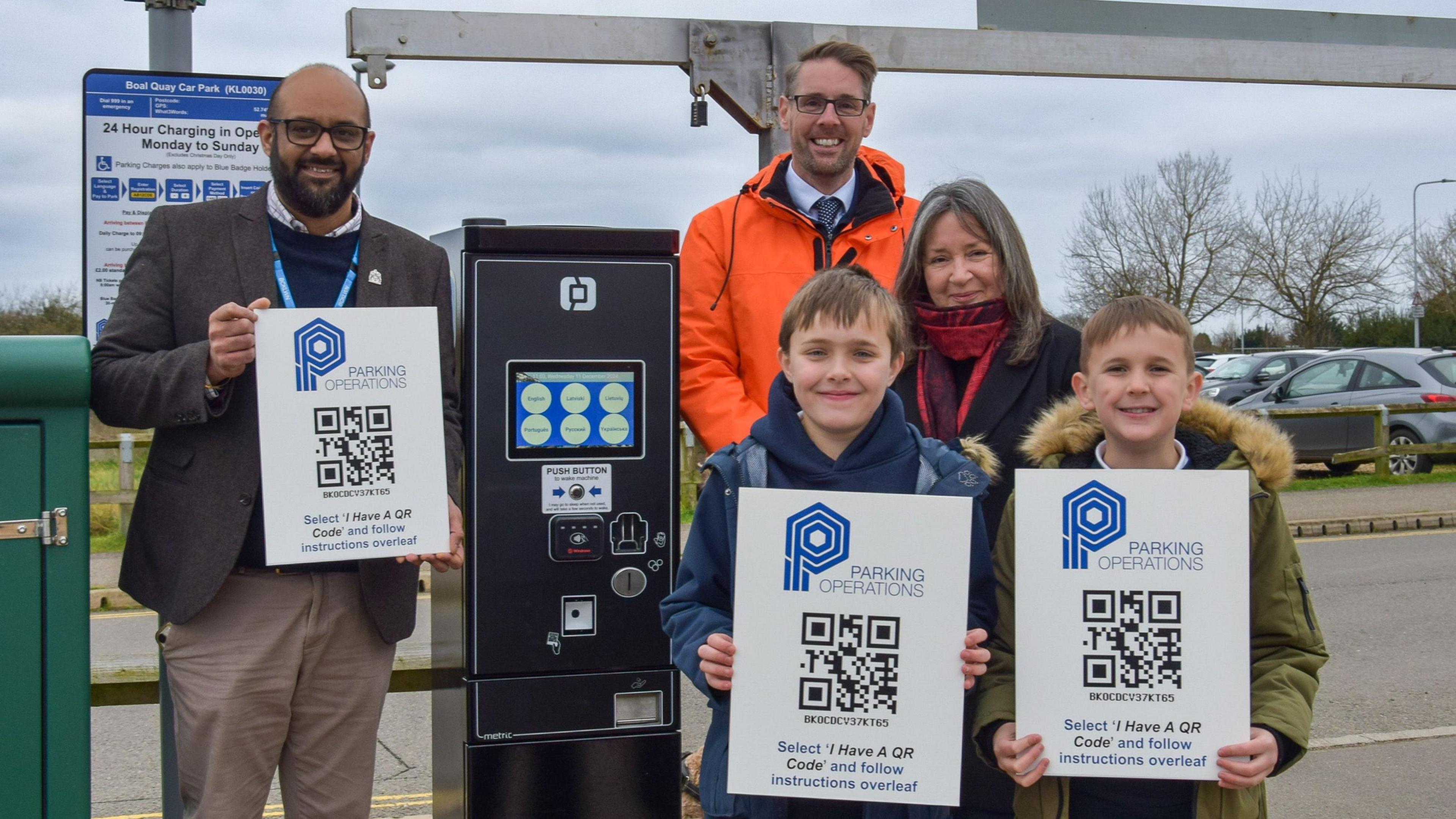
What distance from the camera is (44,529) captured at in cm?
241

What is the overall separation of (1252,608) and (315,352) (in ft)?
6.43

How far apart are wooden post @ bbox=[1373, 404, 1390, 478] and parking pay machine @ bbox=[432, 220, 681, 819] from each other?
497 inches

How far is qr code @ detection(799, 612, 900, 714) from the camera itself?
89.4 inches

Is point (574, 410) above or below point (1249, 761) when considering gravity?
above

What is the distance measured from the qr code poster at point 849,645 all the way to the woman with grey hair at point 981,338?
45 cm

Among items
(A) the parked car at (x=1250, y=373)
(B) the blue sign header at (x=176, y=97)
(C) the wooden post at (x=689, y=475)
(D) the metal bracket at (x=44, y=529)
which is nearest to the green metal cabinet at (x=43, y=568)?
(D) the metal bracket at (x=44, y=529)

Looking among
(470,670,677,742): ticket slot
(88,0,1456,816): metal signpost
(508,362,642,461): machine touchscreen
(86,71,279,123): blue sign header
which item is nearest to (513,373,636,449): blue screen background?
(508,362,642,461): machine touchscreen

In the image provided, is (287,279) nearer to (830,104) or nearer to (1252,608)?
(830,104)

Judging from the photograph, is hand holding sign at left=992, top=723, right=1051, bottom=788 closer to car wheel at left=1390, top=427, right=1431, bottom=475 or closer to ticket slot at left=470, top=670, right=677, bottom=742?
ticket slot at left=470, top=670, right=677, bottom=742

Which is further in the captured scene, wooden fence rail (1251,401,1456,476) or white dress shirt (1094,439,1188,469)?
wooden fence rail (1251,401,1456,476)

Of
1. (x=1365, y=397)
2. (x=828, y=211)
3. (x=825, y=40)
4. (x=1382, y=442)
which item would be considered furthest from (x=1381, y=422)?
(x=828, y=211)

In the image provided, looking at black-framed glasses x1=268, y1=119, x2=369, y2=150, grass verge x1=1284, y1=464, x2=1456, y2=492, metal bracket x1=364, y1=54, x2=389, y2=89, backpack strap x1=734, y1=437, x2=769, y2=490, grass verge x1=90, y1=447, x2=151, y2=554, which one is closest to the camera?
backpack strap x1=734, y1=437, x2=769, y2=490

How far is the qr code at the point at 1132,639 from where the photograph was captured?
228 centimetres

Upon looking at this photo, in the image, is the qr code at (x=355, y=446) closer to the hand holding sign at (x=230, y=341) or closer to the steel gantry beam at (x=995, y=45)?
the hand holding sign at (x=230, y=341)
